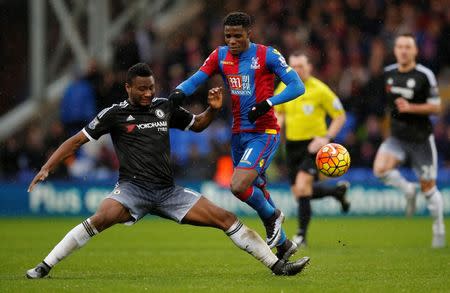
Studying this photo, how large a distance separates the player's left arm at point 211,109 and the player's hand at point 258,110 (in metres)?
0.31

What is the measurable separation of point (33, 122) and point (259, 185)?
1311cm

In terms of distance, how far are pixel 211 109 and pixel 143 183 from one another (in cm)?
99

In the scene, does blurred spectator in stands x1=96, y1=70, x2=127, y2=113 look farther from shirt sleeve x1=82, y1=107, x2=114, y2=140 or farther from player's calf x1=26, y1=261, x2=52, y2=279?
player's calf x1=26, y1=261, x2=52, y2=279

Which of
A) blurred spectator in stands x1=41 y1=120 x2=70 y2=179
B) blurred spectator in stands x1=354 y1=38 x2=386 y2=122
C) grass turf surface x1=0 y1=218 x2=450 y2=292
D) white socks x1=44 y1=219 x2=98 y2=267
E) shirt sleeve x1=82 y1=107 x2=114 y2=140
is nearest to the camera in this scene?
grass turf surface x1=0 y1=218 x2=450 y2=292

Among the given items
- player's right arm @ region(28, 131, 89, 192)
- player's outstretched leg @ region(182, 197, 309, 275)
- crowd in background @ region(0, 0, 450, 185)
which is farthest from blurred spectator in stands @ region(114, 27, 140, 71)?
player's outstretched leg @ region(182, 197, 309, 275)

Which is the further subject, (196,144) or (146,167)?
(196,144)

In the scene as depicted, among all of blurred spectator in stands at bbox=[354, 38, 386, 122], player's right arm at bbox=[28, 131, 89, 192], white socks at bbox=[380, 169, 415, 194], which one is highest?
player's right arm at bbox=[28, 131, 89, 192]

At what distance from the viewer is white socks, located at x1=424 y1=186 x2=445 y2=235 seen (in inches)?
503

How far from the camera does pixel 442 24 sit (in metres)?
22.1

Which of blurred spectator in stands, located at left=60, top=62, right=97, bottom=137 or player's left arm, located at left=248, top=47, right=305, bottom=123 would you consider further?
blurred spectator in stands, located at left=60, top=62, right=97, bottom=137

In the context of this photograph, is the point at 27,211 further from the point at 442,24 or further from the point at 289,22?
the point at 442,24

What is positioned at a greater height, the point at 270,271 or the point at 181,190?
the point at 181,190

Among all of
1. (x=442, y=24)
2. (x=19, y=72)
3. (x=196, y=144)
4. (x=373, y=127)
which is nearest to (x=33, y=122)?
(x=19, y=72)

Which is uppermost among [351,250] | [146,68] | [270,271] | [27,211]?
[146,68]
